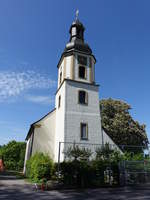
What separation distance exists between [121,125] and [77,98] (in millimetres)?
13156

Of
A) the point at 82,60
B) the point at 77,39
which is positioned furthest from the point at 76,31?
the point at 82,60

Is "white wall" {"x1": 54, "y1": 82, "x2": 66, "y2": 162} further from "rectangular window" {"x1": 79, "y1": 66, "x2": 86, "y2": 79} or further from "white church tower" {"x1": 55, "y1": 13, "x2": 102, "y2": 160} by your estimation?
"rectangular window" {"x1": 79, "y1": 66, "x2": 86, "y2": 79}

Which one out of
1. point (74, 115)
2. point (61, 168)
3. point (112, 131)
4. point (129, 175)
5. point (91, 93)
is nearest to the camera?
point (61, 168)

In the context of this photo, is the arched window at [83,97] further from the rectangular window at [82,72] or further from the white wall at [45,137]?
the white wall at [45,137]

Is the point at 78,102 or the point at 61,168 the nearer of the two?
the point at 61,168

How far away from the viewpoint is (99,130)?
60.7ft

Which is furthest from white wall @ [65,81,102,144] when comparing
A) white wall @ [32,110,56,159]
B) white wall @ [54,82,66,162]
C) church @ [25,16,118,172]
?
white wall @ [32,110,56,159]

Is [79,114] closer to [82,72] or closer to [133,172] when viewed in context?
[82,72]

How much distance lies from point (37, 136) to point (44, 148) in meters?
1.41

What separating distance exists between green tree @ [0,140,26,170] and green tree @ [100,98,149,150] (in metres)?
21.0

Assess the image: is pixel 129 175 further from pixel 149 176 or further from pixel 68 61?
pixel 68 61

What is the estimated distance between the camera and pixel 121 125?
2942 centimetres

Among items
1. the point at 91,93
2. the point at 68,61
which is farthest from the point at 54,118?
the point at 68,61

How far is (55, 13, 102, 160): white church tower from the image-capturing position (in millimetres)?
17781
